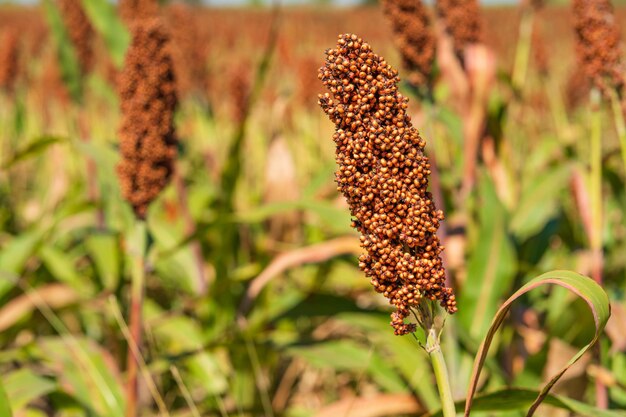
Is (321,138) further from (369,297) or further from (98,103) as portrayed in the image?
(98,103)

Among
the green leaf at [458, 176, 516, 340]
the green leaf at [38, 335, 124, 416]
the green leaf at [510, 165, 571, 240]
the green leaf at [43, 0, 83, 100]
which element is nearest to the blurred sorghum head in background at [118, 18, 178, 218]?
the green leaf at [38, 335, 124, 416]

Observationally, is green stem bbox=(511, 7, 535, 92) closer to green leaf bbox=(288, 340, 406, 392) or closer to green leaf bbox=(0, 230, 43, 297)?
green leaf bbox=(288, 340, 406, 392)

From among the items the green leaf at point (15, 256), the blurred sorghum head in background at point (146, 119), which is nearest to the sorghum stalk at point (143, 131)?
the blurred sorghum head in background at point (146, 119)

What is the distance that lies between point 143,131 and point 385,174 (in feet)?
4.55

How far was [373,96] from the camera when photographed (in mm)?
969

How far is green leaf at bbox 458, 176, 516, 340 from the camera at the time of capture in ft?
7.61

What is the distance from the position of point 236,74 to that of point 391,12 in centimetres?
284

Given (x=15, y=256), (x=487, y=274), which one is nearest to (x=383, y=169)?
(x=487, y=274)

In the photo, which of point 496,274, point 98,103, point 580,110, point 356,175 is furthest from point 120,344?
point 98,103

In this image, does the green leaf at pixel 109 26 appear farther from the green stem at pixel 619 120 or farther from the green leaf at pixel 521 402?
the green leaf at pixel 521 402

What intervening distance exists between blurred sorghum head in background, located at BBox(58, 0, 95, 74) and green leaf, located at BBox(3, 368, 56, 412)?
1.94 meters

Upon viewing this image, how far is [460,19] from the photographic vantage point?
8.75ft

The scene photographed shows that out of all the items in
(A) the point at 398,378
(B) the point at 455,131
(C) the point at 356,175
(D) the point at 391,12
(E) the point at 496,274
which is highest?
(D) the point at 391,12

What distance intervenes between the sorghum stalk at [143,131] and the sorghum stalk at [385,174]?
4.20 feet
